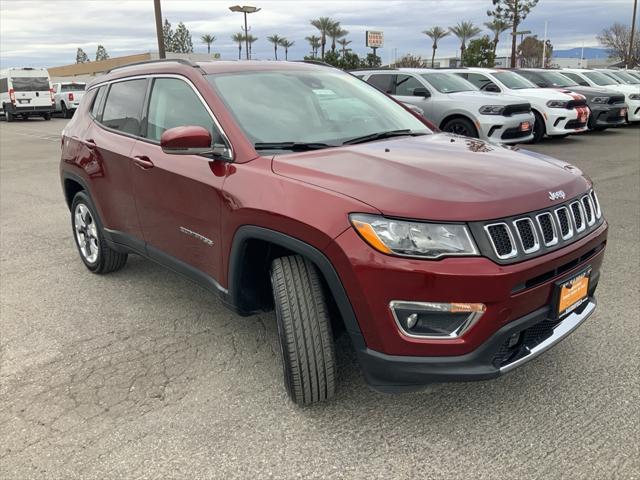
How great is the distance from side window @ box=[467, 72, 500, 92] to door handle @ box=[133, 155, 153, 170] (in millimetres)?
11007

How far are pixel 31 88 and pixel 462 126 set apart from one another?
22222 millimetres

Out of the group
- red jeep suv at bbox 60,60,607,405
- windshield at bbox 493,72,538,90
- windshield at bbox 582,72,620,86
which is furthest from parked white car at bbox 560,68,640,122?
red jeep suv at bbox 60,60,607,405

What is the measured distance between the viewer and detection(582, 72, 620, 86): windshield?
17172 millimetres

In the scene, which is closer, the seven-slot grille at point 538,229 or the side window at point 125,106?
the seven-slot grille at point 538,229

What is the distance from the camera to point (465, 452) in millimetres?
2488

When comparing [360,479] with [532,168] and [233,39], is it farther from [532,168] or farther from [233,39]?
[233,39]

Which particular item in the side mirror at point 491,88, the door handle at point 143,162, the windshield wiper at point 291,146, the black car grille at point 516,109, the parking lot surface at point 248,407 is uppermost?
the side mirror at point 491,88

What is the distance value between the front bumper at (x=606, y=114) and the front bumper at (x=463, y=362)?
45.4ft

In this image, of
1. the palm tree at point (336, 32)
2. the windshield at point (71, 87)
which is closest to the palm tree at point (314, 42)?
the palm tree at point (336, 32)

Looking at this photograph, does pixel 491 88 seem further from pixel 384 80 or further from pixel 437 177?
pixel 437 177

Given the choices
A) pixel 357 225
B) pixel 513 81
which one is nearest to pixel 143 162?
pixel 357 225

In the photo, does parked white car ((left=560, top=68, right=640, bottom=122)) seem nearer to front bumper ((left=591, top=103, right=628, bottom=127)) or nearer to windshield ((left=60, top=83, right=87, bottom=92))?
front bumper ((left=591, top=103, right=628, bottom=127))

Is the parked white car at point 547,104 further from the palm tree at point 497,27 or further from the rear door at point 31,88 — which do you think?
the palm tree at point 497,27

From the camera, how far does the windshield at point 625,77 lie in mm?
18644
